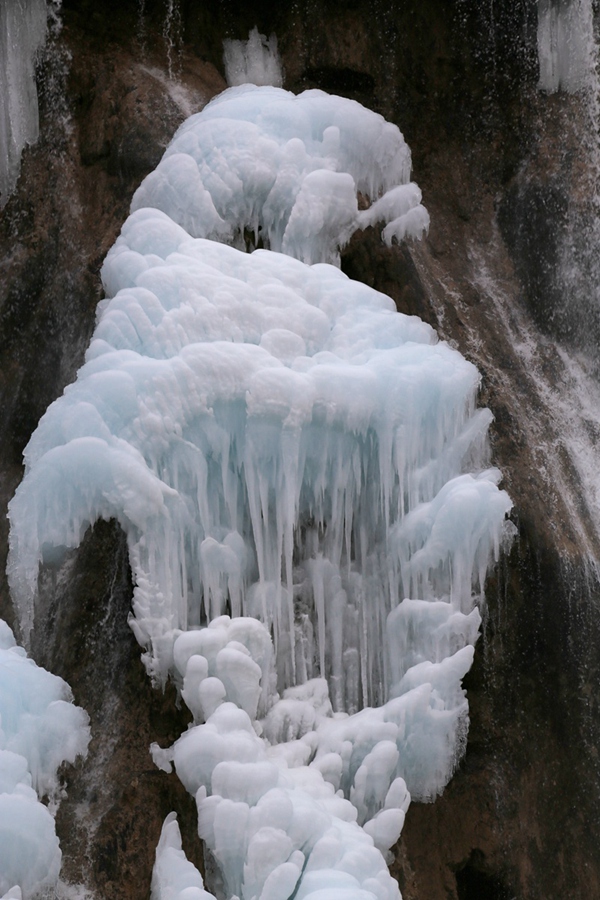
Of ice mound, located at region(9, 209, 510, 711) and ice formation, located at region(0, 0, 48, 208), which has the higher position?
ice formation, located at region(0, 0, 48, 208)

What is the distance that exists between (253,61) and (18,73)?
66.0 inches

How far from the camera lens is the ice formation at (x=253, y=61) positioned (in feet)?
29.7

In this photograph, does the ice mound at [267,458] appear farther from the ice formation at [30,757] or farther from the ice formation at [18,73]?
the ice formation at [18,73]

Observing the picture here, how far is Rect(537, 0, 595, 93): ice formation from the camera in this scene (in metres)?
8.72

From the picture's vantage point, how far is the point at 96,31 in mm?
8766

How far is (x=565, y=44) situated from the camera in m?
8.80

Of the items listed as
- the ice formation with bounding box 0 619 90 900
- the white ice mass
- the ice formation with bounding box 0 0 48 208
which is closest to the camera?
the ice formation with bounding box 0 619 90 900

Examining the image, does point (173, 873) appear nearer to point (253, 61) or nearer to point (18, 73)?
point (18, 73)

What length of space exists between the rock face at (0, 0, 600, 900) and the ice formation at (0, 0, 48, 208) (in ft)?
0.40

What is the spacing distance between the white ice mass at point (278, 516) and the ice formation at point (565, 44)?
97.0 inches

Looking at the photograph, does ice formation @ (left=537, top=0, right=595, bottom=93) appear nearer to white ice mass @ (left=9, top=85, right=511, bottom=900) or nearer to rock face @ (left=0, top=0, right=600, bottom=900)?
rock face @ (left=0, top=0, right=600, bottom=900)

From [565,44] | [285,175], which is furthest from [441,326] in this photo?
[565,44]

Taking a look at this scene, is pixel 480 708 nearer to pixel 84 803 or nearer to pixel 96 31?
pixel 84 803

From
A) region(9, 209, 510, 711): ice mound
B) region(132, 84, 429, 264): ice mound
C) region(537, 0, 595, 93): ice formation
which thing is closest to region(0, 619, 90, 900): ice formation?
region(9, 209, 510, 711): ice mound
